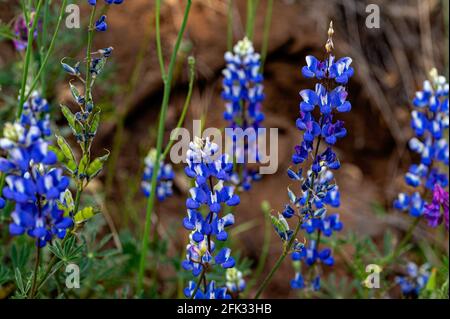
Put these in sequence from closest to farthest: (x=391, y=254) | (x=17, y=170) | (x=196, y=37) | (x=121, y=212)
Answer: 1. (x=17, y=170)
2. (x=391, y=254)
3. (x=121, y=212)
4. (x=196, y=37)

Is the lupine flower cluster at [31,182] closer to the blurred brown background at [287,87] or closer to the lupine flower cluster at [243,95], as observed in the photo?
the lupine flower cluster at [243,95]

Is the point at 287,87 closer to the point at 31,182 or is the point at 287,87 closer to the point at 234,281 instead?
the point at 234,281

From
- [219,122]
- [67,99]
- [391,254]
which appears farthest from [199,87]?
[391,254]

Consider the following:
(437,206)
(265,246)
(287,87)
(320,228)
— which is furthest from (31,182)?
(287,87)

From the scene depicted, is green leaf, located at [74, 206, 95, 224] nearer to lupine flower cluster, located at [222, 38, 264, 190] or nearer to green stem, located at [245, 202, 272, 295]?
lupine flower cluster, located at [222, 38, 264, 190]

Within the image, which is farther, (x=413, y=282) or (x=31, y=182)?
(x=413, y=282)
